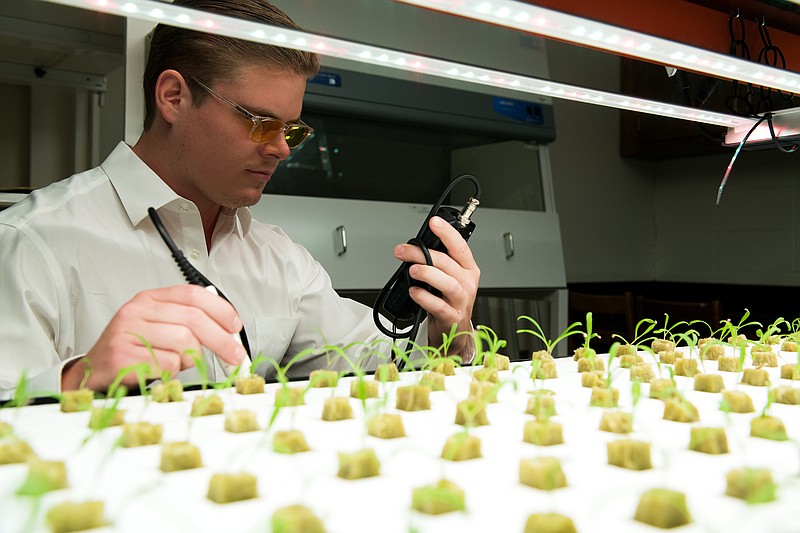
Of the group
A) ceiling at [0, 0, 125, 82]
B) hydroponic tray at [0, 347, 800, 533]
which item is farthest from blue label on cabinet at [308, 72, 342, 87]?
hydroponic tray at [0, 347, 800, 533]

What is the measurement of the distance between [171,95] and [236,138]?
0.60 feet

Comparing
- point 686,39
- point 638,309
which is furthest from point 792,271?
point 686,39

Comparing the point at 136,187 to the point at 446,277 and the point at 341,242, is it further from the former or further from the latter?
the point at 341,242

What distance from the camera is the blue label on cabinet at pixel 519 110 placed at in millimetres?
2807

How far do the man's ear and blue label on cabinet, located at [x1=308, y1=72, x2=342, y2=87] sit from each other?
968mm

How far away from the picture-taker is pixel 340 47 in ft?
2.76

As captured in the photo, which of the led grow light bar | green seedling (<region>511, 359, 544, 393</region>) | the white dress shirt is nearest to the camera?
green seedling (<region>511, 359, 544, 393</region>)

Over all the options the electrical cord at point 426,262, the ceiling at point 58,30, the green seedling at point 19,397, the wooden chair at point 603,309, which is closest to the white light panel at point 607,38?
the electrical cord at point 426,262

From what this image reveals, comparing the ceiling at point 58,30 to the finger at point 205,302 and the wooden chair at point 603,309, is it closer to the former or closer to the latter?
the finger at point 205,302

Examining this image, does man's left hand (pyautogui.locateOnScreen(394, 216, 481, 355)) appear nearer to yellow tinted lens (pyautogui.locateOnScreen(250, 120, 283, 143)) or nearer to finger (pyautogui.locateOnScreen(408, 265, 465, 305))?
finger (pyautogui.locateOnScreen(408, 265, 465, 305))

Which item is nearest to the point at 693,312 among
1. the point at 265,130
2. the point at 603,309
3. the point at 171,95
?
the point at 603,309

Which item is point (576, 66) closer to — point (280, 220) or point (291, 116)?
point (280, 220)

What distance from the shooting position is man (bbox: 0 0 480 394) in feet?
3.96

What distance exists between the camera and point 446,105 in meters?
2.68
